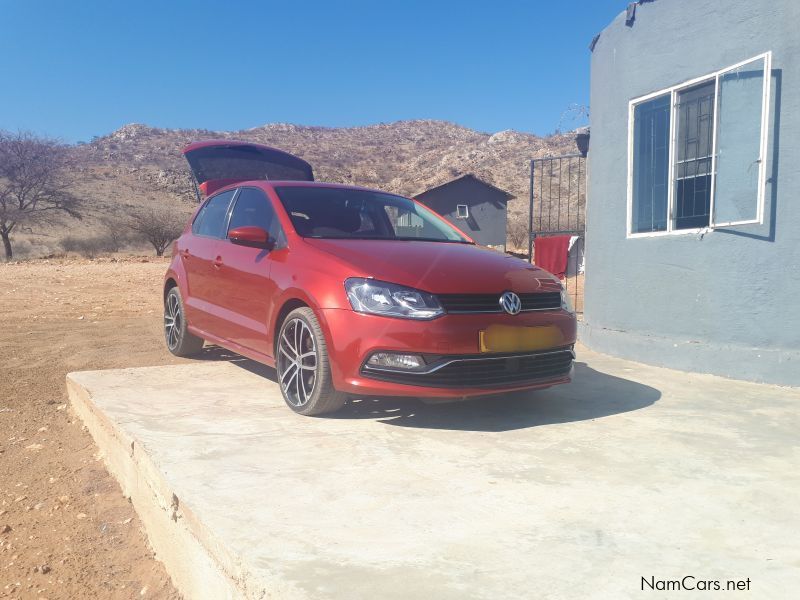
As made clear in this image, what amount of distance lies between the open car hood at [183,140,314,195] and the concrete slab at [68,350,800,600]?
14.7 ft

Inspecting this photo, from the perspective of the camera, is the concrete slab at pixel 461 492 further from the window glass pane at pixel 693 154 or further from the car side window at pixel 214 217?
the window glass pane at pixel 693 154

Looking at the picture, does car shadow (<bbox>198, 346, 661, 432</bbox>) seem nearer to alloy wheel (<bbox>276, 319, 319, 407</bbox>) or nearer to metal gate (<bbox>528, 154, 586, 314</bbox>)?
alloy wheel (<bbox>276, 319, 319, 407</bbox>)

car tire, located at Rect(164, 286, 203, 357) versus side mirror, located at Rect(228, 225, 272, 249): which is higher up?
side mirror, located at Rect(228, 225, 272, 249)

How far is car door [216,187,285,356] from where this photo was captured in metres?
4.30

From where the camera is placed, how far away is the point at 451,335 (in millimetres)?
3428

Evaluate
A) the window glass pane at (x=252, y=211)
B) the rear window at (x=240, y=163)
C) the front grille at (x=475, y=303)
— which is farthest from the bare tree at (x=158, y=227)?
the front grille at (x=475, y=303)

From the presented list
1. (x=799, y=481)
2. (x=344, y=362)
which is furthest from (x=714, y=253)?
(x=344, y=362)

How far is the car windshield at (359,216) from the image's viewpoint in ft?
14.5

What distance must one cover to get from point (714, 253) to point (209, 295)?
4.13 metres

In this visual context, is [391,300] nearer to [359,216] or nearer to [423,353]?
[423,353]

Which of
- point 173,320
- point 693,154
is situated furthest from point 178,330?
point 693,154

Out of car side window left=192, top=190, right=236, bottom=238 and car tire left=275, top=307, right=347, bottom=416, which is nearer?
car tire left=275, top=307, right=347, bottom=416

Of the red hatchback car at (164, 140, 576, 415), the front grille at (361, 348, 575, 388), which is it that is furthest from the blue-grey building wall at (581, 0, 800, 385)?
the front grille at (361, 348, 575, 388)

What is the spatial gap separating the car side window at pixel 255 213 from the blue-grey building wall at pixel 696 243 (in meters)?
3.44
